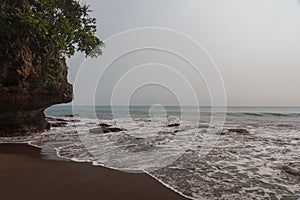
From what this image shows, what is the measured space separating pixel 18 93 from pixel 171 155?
25.8 feet

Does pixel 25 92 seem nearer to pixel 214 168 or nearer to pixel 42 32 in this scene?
pixel 42 32

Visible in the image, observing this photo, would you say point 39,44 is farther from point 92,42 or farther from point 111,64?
point 111,64

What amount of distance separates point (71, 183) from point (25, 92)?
8019mm

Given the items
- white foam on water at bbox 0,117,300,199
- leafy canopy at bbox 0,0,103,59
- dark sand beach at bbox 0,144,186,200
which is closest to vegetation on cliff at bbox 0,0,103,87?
leafy canopy at bbox 0,0,103,59

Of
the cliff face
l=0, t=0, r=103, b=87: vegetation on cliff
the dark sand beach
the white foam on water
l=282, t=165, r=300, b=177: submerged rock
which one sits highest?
l=0, t=0, r=103, b=87: vegetation on cliff

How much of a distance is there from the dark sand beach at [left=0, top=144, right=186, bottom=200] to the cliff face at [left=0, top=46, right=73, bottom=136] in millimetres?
5303

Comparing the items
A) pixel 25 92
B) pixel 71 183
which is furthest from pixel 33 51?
pixel 71 183

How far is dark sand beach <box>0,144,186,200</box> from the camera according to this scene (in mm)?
3564

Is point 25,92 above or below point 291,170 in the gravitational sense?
above

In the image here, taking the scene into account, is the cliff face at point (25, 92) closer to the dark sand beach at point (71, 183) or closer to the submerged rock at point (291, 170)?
the dark sand beach at point (71, 183)

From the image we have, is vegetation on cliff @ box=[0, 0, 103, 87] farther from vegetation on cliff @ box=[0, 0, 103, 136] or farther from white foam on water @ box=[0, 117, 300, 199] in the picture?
white foam on water @ box=[0, 117, 300, 199]

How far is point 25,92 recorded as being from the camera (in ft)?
34.1

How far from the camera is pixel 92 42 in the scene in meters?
13.1

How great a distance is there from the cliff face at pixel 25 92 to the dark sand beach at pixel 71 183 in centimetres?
530
